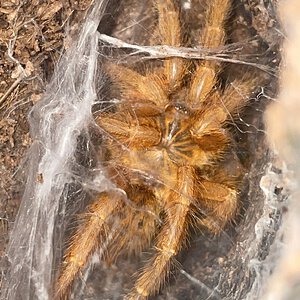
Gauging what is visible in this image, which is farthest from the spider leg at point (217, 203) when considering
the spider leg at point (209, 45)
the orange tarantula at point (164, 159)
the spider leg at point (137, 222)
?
the spider leg at point (209, 45)

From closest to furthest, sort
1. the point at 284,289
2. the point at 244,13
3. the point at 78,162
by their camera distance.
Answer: the point at 284,289 → the point at 78,162 → the point at 244,13

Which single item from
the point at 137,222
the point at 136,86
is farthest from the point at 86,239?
the point at 136,86

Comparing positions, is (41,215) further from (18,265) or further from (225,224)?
(225,224)

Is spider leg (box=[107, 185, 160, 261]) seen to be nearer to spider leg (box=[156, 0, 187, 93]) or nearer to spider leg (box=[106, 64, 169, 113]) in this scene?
spider leg (box=[106, 64, 169, 113])

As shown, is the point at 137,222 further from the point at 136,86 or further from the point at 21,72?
the point at 21,72

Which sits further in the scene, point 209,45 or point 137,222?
point 137,222

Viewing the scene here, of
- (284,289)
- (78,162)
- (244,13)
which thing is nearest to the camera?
(284,289)

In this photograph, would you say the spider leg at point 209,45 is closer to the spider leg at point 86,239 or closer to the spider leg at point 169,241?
the spider leg at point 169,241

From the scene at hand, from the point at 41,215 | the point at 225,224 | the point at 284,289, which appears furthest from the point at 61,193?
the point at 284,289
